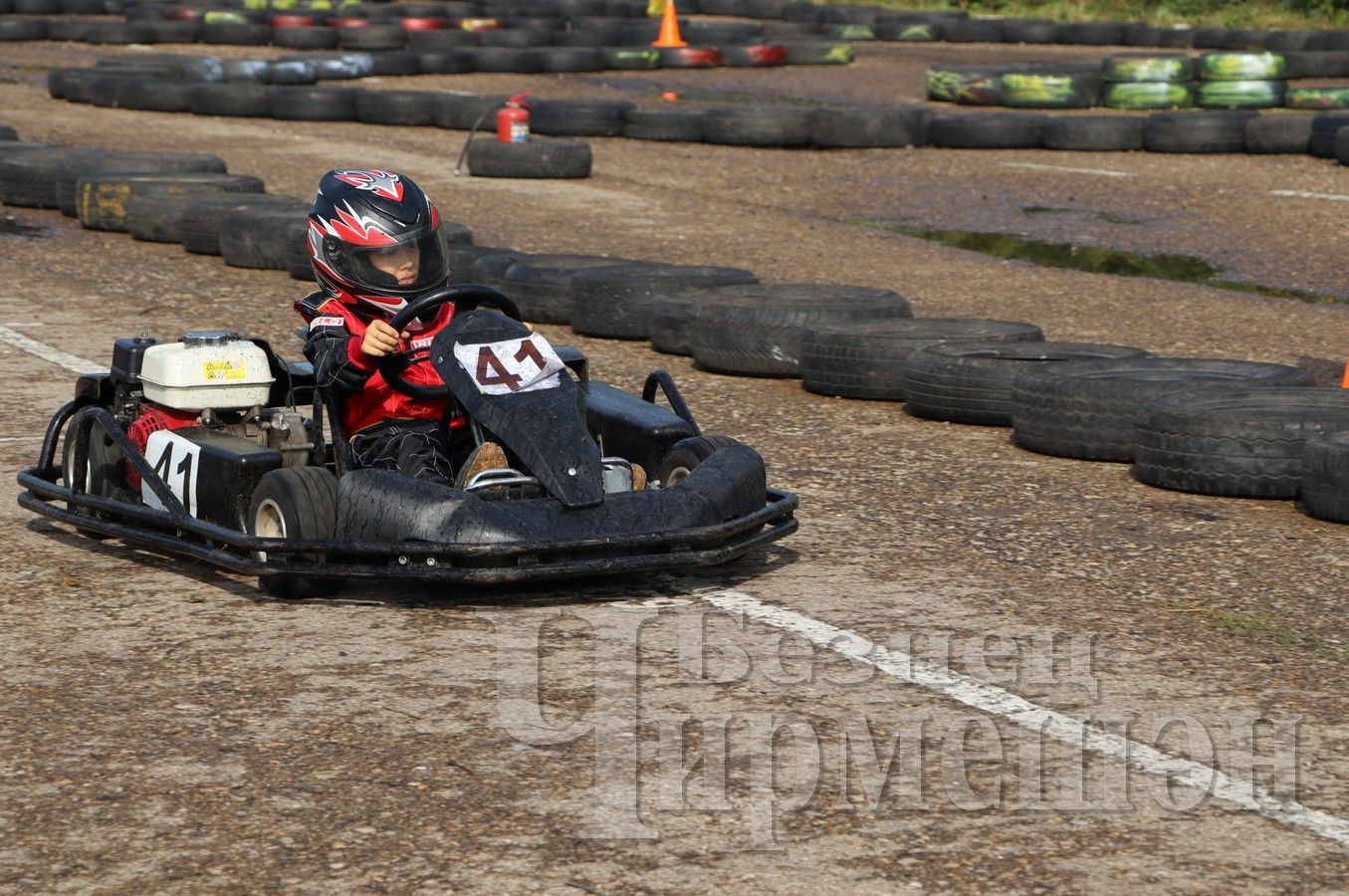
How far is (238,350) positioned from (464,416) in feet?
2.47

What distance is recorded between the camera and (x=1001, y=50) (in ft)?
88.3

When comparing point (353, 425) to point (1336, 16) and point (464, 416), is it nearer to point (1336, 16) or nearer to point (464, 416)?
point (464, 416)

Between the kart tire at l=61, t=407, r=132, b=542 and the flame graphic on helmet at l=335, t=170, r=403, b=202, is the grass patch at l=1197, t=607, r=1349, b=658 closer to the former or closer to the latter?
the flame graphic on helmet at l=335, t=170, r=403, b=202

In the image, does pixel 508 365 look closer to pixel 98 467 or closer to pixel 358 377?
pixel 358 377

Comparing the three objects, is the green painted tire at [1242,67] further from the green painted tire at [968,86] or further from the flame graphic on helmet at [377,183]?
the flame graphic on helmet at [377,183]

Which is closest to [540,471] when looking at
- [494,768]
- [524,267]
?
[494,768]

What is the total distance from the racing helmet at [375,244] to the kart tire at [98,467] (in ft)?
2.55

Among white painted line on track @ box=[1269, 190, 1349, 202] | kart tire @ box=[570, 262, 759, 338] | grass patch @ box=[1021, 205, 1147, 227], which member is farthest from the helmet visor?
white painted line on track @ box=[1269, 190, 1349, 202]

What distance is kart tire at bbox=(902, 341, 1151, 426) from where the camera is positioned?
7176 millimetres

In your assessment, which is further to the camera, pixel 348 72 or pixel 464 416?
pixel 348 72

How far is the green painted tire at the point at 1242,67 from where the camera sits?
1942 cm

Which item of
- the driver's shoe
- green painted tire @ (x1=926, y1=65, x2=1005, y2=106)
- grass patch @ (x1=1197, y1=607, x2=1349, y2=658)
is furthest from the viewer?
green painted tire @ (x1=926, y1=65, x2=1005, y2=106)

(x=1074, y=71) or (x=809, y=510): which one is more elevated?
(x=1074, y=71)

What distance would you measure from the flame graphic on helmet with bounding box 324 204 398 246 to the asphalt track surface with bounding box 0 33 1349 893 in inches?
38.5
